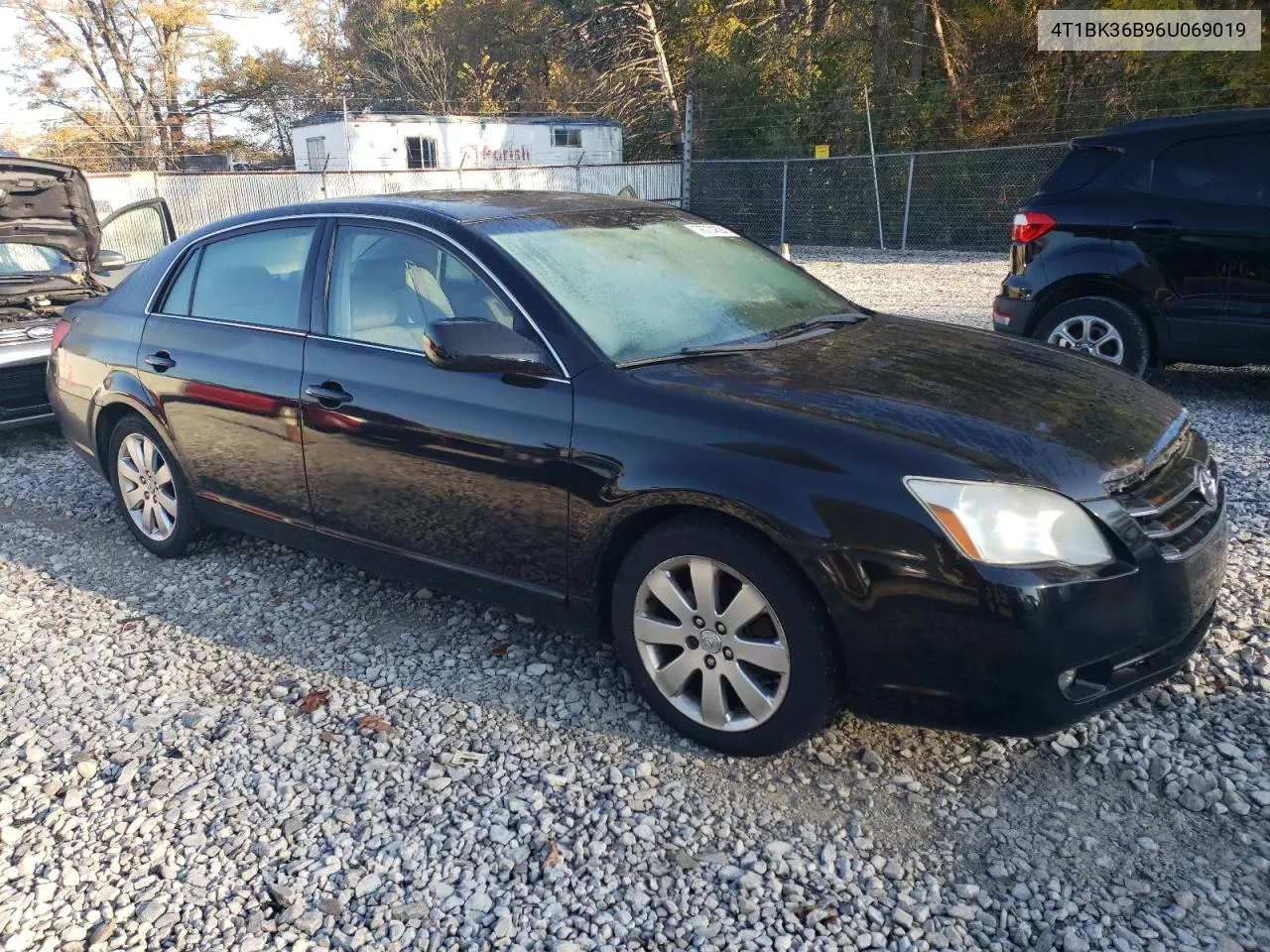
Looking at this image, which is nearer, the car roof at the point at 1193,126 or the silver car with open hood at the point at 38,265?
the car roof at the point at 1193,126

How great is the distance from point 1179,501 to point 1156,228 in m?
4.18

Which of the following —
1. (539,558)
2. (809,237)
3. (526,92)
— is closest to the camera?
(539,558)

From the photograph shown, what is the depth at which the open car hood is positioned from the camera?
24.0 feet

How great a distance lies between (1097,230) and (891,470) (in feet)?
16.0

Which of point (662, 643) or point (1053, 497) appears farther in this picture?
point (662, 643)

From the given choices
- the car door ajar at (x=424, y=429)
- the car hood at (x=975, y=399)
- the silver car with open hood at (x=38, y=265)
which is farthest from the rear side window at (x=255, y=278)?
the silver car with open hood at (x=38, y=265)

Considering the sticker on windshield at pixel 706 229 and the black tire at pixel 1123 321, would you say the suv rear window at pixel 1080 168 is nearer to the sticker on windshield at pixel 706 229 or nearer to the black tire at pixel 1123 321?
the black tire at pixel 1123 321

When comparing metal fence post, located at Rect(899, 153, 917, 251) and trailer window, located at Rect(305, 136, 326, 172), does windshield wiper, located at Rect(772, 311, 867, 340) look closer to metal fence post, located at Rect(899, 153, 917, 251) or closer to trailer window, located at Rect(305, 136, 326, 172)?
metal fence post, located at Rect(899, 153, 917, 251)

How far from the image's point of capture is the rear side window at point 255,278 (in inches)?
161

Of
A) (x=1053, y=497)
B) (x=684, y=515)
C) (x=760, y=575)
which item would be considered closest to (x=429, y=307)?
(x=684, y=515)

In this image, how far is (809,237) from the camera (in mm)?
22859

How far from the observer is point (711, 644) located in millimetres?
2959

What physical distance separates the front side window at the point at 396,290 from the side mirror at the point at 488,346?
195mm

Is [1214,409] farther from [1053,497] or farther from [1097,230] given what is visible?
[1053,497]
